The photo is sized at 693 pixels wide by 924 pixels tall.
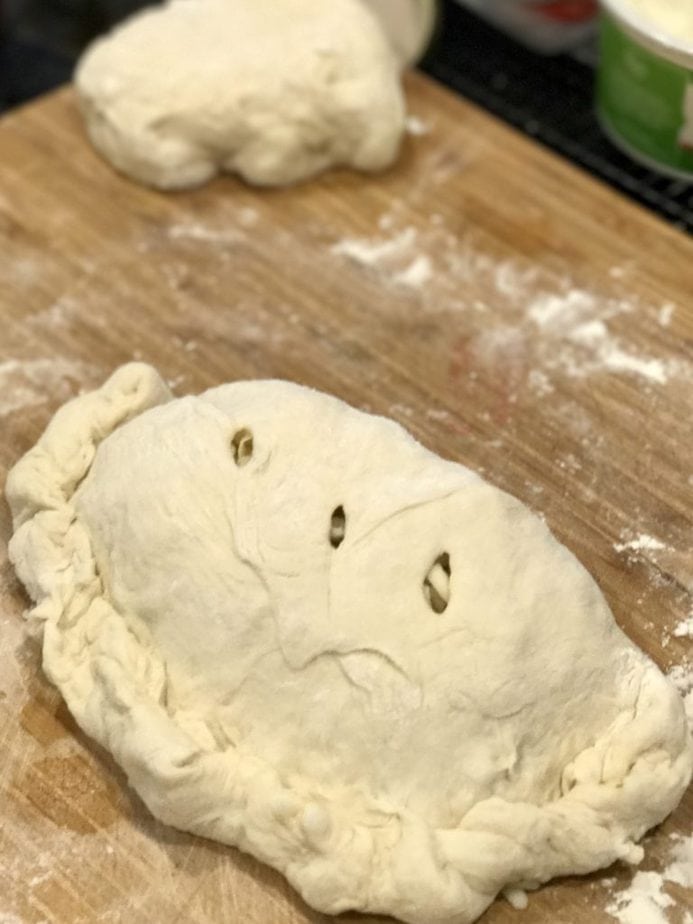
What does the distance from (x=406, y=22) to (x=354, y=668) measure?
64.8 inches

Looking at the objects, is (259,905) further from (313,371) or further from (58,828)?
(313,371)

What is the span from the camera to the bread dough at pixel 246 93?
7.02 ft

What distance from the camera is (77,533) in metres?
1.62

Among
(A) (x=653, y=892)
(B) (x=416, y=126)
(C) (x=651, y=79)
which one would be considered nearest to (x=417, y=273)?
(B) (x=416, y=126)

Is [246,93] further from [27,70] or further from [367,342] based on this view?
[27,70]

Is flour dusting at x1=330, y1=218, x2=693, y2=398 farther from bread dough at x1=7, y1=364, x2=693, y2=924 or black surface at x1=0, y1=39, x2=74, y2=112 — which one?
black surface at x1=0, y1=39, x2=74, y2=112

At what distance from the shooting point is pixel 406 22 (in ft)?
8.16

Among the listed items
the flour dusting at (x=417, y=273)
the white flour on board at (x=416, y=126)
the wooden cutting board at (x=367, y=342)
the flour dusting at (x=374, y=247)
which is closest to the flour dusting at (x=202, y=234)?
the wooden cutting board at (x=367, y=342)

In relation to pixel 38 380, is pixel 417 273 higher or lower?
higher

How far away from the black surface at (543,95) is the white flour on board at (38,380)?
46.1 inches

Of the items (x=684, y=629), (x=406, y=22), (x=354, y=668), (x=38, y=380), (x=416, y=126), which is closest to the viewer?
(x=354, y=668)

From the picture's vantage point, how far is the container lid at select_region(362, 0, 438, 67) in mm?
2479

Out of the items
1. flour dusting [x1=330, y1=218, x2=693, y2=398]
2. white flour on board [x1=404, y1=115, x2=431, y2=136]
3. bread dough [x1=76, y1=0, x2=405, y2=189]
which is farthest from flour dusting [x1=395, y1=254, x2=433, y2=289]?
white flour on board [x1=404, y1=115, x2=431, y2=136]

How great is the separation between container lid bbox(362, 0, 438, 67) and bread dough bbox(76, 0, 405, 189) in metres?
0.25
